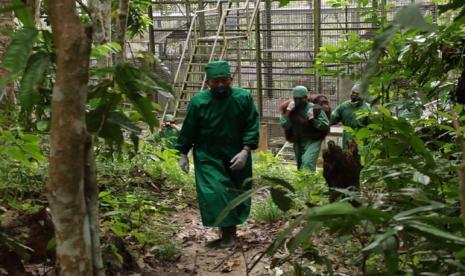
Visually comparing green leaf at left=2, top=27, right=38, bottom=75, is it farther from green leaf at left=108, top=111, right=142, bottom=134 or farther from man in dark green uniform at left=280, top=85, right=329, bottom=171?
man in dark green uniform at left=280, top=85, right=329, bottom=171

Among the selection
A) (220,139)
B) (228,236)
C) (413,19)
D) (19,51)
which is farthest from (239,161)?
(413,19)

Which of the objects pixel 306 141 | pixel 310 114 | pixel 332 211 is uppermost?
pixel 332 211

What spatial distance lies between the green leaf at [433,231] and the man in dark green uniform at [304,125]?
24.9ft

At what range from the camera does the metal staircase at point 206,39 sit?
14633 millimetres

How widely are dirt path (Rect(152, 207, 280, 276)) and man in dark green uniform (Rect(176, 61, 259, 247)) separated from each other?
225 millimetres

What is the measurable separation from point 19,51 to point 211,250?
402 cm

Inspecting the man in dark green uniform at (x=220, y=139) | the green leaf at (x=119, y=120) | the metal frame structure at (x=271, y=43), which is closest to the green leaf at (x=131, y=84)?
the green leaf at (x=119, y=120)

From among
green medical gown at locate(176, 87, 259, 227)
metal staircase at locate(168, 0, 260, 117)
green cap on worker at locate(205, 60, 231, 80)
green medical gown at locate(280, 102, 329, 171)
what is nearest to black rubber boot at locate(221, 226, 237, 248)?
green medical gown at locate(176, 87, 259, 227)

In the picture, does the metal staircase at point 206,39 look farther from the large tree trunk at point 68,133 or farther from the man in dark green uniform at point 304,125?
the large tree trunk at point 68,133

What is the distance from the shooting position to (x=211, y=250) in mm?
5805

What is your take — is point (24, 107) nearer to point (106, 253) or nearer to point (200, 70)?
point (106, 253)

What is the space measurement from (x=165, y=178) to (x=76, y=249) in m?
6.19

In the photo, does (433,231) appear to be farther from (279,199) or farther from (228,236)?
(228,236)

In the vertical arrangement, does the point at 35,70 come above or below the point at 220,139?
above
